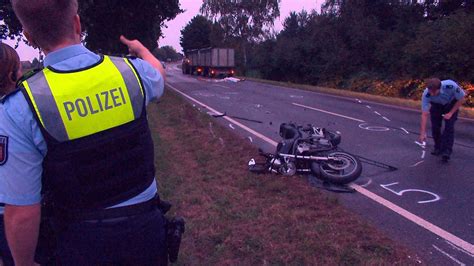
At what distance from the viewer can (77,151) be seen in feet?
5.67

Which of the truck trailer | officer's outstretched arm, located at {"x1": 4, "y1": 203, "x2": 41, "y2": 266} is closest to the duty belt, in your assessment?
officer's outstretched arm, located at {"x1": 4, "y1": 203, "x2": 41, "y2": 266}

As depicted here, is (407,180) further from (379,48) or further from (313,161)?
(379,48)

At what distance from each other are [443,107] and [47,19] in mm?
8468

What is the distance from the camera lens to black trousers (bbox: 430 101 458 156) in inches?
331

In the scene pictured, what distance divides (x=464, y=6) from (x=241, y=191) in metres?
27.1

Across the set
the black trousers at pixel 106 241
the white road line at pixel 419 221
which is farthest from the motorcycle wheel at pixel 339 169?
the black trousers at pixel 106 241

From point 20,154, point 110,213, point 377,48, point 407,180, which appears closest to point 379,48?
point 377,48

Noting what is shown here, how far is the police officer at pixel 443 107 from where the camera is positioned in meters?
8.42

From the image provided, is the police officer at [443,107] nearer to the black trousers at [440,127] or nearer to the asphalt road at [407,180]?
the black trousers at [440,127]

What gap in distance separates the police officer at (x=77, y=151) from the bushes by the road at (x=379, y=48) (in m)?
21.9

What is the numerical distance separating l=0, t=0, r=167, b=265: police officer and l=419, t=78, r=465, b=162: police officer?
7543 mm

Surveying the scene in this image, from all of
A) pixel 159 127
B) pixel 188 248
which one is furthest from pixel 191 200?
pixel 159 127

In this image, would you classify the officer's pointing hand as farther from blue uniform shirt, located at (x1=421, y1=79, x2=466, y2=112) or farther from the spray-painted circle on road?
the spray-painted circle on road

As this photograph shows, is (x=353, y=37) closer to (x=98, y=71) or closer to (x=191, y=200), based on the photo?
(x=191, y=200)
